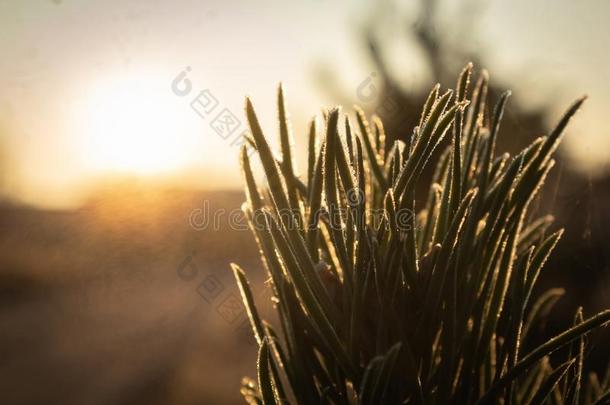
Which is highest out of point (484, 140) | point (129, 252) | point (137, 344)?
point (484, 140)

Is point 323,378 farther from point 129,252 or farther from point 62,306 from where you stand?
point 62,306

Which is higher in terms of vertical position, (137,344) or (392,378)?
(392,378)

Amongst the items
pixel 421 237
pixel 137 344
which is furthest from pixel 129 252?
pixel 421 237

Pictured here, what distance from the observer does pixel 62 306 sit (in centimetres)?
583

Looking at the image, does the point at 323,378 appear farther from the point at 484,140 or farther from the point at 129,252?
the point at 129,252

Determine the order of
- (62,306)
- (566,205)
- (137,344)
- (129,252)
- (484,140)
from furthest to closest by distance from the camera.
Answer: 1. (62,306)
2. (129,252)
3. (137,344)
4. (566,205)
5. (484,140)

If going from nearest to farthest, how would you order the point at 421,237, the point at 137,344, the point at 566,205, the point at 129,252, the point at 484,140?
the point at 484,140, the point at 421,237, the point at 566,205, the point at 137,344, the point at 129,252

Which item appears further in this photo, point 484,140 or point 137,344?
point 137,344

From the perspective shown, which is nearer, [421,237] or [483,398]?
[483,398]

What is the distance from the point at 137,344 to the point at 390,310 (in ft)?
16.2

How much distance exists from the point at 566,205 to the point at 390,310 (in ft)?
4.02

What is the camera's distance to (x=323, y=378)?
0.45m

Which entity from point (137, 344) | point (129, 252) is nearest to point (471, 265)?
A: point (137, 344)

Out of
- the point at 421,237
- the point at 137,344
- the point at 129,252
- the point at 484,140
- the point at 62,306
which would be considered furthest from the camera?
the point at 62,306
